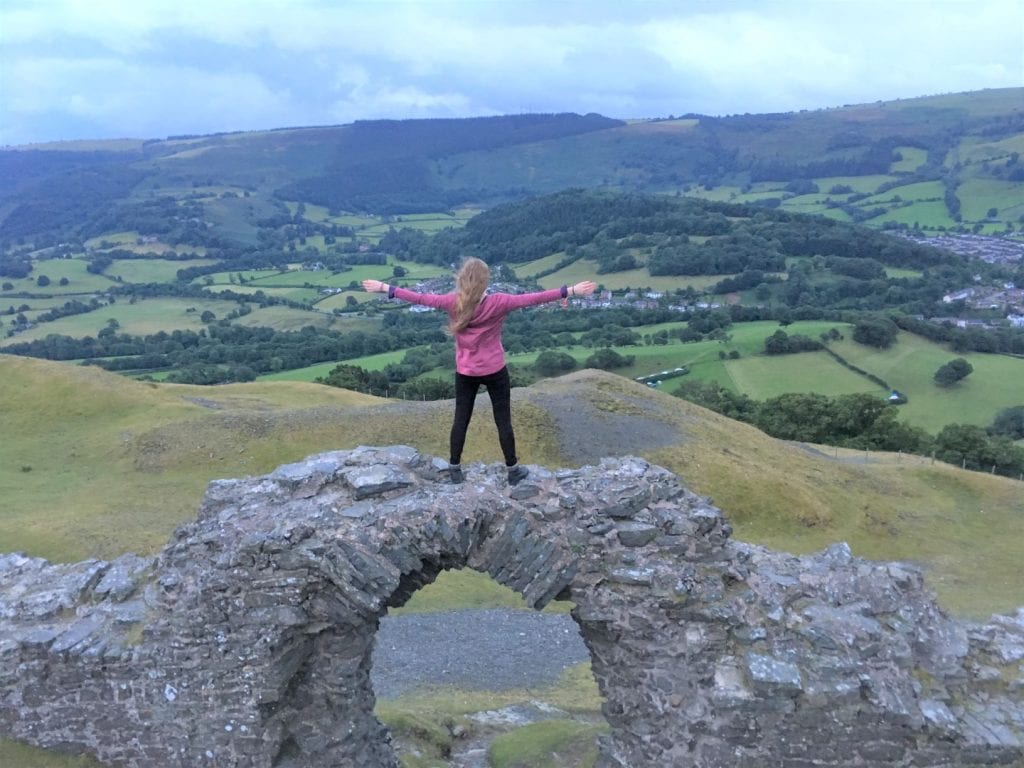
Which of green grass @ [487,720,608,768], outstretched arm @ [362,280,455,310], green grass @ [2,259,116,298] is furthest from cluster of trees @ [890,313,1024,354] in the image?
green grass @ [2,259,116,298]

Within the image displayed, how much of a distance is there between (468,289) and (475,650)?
52.7 feet

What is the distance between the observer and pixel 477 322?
36.1 feet

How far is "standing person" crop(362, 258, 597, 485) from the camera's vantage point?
35.2 feet

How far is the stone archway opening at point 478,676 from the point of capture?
16.3 meters

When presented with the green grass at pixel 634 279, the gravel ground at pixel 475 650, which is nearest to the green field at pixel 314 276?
the green grass at pixel 634 279

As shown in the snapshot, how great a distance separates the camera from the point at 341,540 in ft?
37.0

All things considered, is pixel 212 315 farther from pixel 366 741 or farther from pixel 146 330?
pixel 366 741

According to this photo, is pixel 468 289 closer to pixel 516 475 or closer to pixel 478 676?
pixel 516 475

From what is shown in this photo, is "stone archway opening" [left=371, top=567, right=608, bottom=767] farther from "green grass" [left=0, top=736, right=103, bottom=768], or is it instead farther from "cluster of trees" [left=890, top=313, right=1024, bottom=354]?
"cluster of trees" [left=890, top=313, right=1024, bottom=354]

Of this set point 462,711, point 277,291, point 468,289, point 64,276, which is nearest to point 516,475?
point 468,289

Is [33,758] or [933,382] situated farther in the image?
[933,382]

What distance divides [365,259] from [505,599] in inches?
6089

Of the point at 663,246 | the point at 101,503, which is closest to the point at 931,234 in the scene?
the point at 663,246

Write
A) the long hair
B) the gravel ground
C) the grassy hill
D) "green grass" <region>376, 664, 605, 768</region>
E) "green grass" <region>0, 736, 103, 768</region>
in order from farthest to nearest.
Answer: the grassy hill, the gravel ground, "green grass" <region>376, 664, 605, 768</region>, "green grass" <region>0, 736, 103, 768</region>, the long hair
